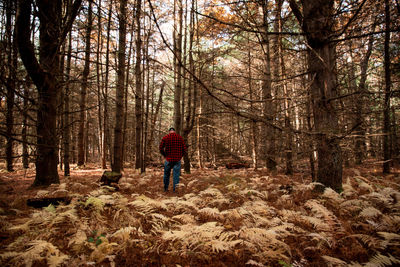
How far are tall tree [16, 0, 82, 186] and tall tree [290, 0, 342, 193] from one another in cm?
484

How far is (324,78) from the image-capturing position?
4.32 metres

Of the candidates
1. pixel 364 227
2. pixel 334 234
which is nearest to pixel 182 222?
pixel 334 234

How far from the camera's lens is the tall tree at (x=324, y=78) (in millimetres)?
4121

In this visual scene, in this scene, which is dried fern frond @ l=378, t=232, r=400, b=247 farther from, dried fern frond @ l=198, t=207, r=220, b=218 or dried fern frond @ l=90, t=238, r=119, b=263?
dried fern frond @ l=90, t=238, r=119, b=263

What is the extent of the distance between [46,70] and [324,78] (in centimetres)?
694

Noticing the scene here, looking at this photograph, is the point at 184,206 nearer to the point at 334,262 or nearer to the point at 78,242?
the point at 78,242

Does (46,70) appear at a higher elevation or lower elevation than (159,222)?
higher

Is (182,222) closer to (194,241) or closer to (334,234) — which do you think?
(194,241)

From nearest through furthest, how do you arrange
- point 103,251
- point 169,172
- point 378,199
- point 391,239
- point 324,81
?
point 103,251 → point 391,239 → point 378,199 → point 324,81 → point 169,172

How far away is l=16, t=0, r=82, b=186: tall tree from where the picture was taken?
3945 millimetres

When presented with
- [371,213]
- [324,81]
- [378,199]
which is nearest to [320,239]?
[371,213]

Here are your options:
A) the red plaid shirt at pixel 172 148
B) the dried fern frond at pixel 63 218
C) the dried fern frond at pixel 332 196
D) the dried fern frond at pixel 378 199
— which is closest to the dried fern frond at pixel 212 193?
the red plaid shirt at pixel 172 148

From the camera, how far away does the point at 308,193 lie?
493cm

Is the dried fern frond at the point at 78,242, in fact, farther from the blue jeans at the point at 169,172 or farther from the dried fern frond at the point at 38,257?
the blue jeans at the point at 169,172
